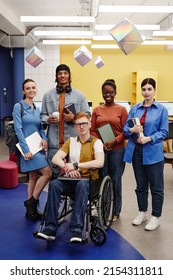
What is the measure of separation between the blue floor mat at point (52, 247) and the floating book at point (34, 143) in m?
0.74

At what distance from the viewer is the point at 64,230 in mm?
3291

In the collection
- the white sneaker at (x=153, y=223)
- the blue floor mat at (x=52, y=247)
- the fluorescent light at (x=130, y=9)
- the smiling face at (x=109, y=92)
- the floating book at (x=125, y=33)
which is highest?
the fluorescent light at (x=130, y=9)

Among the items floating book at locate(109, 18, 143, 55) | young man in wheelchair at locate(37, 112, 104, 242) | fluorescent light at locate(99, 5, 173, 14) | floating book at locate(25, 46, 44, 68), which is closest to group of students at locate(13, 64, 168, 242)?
young man in wheelchair at locate(37, 112, 104, 242)

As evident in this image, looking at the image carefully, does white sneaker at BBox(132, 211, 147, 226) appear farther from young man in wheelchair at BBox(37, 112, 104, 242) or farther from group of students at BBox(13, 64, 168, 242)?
young man in wheelchair at BBox(37, 112, 104, 242)

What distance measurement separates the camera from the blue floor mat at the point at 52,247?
2746 millimetres

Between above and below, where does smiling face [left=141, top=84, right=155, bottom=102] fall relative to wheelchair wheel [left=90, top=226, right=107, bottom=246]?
above

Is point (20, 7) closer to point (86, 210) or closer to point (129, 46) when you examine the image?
point (129, 46)

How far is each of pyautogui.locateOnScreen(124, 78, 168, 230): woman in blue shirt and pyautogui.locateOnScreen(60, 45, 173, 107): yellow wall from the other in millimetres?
7481

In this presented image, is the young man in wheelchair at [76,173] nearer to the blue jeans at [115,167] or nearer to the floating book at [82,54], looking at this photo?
the blue jeans at [115,167]

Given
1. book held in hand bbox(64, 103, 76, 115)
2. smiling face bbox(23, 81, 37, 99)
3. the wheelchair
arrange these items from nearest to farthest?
1. the wheelchair
2. book held in hand bbox(64, 103, 76, 115)
3. smiling face bbox(23, 81, 37, 99)

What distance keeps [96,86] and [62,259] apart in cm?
834

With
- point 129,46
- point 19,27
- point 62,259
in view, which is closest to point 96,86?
point 19,27

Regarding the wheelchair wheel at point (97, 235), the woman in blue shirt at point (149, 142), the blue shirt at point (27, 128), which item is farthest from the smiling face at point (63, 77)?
the wheelchair wheel at point (97, 235)

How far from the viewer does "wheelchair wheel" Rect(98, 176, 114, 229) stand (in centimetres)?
298
